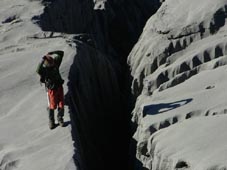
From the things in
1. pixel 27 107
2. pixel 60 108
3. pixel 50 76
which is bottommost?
pixel 27 107

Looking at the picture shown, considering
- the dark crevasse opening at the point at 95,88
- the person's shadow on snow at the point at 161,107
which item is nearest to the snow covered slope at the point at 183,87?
the person's shadow on snow at the point at 161,107

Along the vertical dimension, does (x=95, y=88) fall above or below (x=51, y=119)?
below

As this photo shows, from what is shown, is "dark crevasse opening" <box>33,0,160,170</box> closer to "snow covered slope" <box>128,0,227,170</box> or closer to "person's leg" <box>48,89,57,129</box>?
"person's leg" <box>48,89,57,129</box>

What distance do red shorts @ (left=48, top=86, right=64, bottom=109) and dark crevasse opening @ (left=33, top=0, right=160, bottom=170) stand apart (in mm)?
511

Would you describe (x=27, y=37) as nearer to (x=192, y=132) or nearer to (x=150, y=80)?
(x=150, y=80)

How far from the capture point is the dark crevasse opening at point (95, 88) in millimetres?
12509

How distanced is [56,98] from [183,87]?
3.11 metres

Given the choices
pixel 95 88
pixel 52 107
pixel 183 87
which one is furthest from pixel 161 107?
pixel 95 88

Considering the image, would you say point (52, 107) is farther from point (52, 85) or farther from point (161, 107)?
point (161, 107)

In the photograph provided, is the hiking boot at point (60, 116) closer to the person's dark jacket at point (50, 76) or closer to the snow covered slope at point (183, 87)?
the person's dark jacket at point (50, 76)

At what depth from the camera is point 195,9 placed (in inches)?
617

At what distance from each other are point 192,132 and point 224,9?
20.6 feet

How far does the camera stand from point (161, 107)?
37.2ft

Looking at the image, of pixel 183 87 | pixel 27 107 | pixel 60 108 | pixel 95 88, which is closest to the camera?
pixel 60 108
